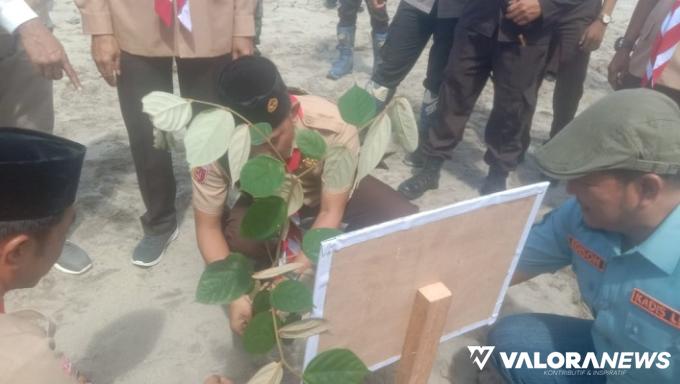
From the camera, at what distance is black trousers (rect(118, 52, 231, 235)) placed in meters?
2.17

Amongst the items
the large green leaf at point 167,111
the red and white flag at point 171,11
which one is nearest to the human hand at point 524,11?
the red and white flag at point 171,11

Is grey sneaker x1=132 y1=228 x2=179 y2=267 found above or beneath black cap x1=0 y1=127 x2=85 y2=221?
beneath

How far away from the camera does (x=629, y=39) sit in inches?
109

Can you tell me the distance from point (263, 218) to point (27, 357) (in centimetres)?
51

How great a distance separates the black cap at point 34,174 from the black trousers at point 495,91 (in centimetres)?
199

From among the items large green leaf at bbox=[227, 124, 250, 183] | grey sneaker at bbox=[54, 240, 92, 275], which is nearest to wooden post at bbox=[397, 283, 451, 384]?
large green leaf at bbox=[227, 124, 250, 183]

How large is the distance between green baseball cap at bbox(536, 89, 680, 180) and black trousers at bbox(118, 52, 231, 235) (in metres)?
1.31

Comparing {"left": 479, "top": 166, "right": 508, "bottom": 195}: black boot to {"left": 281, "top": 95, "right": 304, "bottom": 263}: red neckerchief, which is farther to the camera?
{"left": 479, "top": 166, "right": 508, "bottom": 195}: black boot

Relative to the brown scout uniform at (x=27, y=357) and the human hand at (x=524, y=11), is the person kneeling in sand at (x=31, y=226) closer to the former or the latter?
the brown scout uniform at (x=27, y=357)

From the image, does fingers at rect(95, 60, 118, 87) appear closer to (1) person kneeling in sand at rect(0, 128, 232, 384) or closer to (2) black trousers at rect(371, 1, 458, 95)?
(1) person kneeling in sand at rect(0, 128, 232, 384)

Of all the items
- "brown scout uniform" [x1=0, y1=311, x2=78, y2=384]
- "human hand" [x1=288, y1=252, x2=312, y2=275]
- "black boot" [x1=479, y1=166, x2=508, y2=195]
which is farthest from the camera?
"black boot" [x1=479, y1=166, x2=508, y2=195]

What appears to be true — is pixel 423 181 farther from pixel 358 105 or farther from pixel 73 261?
pixel 358 105

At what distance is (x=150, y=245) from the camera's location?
2.50m

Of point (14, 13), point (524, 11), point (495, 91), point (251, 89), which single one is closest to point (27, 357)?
point (251, 89)
